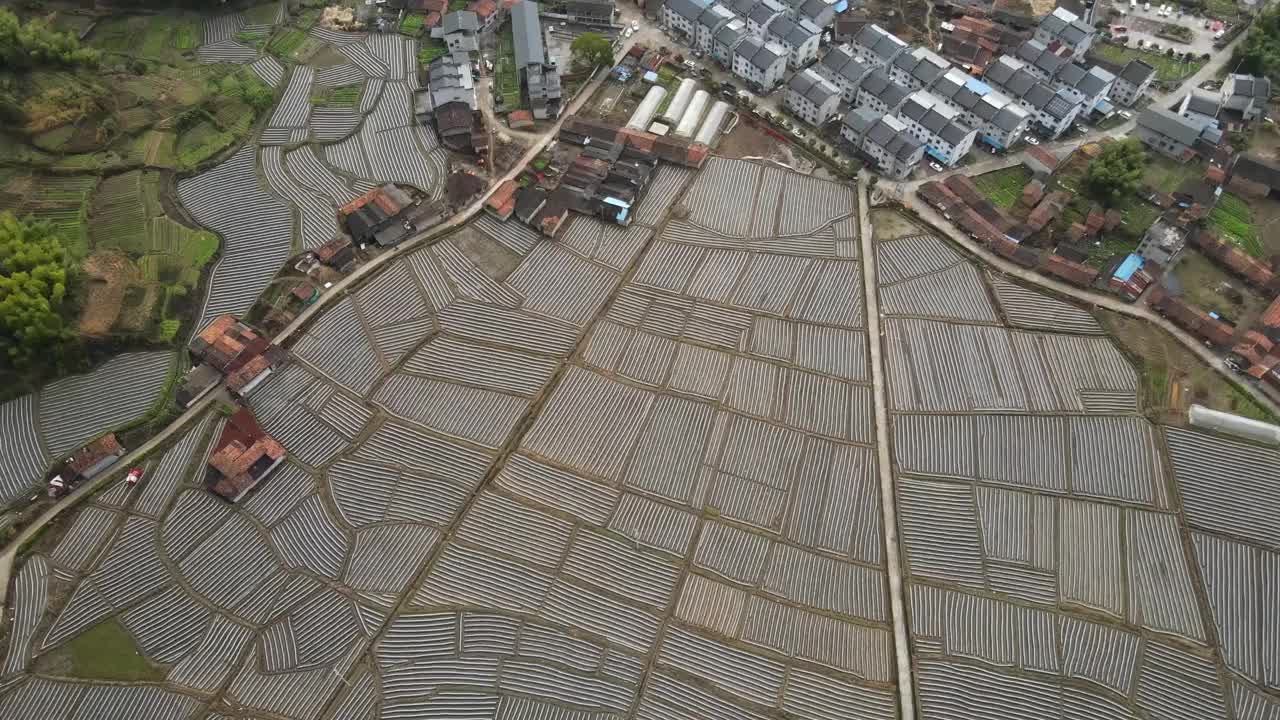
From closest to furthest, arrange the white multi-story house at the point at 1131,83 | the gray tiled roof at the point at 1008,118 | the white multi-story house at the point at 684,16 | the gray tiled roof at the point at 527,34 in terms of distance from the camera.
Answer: the gray tiled roof at the point at 1008,118 → the white multi-story house at the point at 1131,83 → the gray tiled roof at the point at 527,34 → the white multi-story house at the point at 684,16

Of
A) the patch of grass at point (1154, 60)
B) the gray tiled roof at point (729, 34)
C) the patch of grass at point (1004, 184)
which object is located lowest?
the patch of grass at point (1004, 184)

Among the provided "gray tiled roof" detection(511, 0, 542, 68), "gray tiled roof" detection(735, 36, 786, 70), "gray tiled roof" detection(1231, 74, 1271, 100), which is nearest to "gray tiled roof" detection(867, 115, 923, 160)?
"gray tiled roof" detection(735, 36, 786, 70)

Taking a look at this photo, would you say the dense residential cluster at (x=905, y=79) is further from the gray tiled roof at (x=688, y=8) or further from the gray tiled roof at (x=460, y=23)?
the gray tiled roof at (x=460, y=23)

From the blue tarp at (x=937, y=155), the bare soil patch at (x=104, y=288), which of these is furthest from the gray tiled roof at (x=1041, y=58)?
the bare soil patch at (x=104, y=288)

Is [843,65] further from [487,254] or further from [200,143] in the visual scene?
[200,143]

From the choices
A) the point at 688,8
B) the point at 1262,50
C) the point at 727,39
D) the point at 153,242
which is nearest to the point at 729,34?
the point at 727,39

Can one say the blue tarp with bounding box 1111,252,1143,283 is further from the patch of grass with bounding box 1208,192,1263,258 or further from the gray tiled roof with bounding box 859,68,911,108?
the gray tiled roof with bounding box 859,68,911,108

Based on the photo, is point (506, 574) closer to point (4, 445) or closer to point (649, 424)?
point (649, 424)
